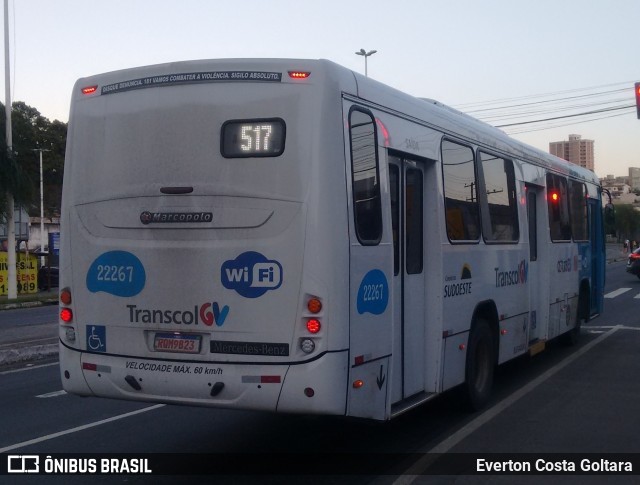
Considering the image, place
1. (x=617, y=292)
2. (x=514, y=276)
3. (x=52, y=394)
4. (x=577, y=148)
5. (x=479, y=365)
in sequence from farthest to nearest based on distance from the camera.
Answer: (x=577, y=148), (x=617, y=292), (x=52, y=394), (x=514, y=276), (x=479, y=365)

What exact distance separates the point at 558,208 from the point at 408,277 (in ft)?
20.7

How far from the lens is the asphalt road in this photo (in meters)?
7.61

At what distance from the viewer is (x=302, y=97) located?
6.38 metres

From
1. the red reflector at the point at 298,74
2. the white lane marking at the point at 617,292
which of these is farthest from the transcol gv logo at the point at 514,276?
the white lane marking at the point at 617,292

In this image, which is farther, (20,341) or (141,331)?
(20,341)

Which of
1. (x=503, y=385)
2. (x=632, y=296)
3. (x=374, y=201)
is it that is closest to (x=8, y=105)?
A: (x=632, y=296)

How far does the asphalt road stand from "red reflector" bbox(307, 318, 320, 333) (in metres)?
1.48

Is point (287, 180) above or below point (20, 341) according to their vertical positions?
above

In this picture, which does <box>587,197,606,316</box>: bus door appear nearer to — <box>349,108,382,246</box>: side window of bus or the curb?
<box>349,108,382,246</box>: side window of bus

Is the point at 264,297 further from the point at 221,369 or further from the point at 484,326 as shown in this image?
the point at 484,326

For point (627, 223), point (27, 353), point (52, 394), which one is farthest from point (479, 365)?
point (627, 223)

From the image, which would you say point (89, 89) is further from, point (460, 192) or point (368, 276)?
point (460, 192)

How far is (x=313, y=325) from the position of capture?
618 cm

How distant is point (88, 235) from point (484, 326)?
4.71m
